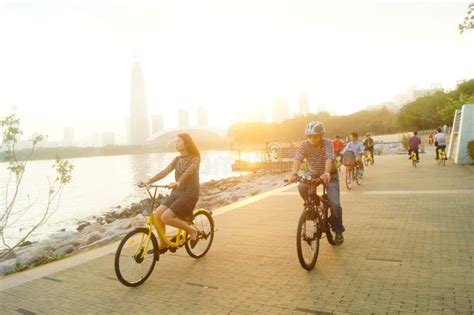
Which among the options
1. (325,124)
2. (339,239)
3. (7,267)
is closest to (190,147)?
(339,239)

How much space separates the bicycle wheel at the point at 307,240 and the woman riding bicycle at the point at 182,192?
157cm

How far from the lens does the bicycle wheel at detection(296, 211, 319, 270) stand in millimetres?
5102

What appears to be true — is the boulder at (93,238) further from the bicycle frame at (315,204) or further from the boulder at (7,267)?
the bicycle frame at (315,204)

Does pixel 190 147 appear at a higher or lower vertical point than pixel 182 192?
higher

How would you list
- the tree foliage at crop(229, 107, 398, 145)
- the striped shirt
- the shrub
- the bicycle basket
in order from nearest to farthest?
the striped shirt → the bicycle basket → the shrub → the tree foliage at crop(229, 107, 398, 145)

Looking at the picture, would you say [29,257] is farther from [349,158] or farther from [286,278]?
[349,158]

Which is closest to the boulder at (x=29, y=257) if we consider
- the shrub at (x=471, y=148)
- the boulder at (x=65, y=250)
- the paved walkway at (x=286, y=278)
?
the boulder at (x=65, y=250)

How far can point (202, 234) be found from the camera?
616 centimetres

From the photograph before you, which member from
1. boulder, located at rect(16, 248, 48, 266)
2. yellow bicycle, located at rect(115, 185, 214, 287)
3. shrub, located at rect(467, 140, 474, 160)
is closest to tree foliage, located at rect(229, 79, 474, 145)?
shrub, located at rect(467, 140, 474, 160)

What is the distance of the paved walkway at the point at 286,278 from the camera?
4.24 metres

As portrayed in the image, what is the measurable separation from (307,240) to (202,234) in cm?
171

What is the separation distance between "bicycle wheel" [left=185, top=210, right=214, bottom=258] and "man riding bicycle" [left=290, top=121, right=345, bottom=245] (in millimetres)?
1662

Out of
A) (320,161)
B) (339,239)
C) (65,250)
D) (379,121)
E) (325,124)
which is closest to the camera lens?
(320,161)

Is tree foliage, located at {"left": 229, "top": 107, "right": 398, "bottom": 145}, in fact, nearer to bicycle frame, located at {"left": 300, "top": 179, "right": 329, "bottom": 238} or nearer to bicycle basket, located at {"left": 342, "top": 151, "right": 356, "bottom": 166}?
bicycle basket, located at {"left": 342, "top": 151, "right": 356, "bottom": 166}
